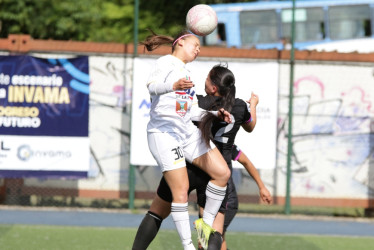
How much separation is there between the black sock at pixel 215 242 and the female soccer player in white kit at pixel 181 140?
48mm

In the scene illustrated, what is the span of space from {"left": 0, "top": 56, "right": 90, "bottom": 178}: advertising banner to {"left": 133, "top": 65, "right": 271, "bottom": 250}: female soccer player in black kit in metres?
5.11

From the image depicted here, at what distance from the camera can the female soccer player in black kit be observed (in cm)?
682

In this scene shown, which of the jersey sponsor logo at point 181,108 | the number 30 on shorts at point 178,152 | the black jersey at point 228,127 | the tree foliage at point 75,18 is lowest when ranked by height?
the number 30 on shorts at point 178,152

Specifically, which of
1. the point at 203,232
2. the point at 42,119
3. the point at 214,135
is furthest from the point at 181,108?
the point at 42,119

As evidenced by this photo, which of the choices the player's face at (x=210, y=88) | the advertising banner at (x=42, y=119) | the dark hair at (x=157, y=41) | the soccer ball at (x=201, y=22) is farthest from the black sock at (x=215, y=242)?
the advertising banner at (x=42, y=119)

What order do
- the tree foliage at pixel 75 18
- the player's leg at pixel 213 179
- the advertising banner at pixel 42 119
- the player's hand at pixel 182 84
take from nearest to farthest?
the player's hand at pixel 182 84 < the player's leg at pixel 213 179 < the advertising banner at pixel 42 119 < the tree foliage at pixel 75 18

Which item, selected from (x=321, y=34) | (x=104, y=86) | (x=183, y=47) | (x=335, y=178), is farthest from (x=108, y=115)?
(x=321, y=34)

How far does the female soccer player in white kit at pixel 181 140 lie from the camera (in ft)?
21.5

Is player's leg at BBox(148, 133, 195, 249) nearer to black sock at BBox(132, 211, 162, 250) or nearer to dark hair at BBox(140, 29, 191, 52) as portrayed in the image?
black sock at BBox(132, 211, 162, 250)

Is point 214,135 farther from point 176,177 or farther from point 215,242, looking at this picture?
point 215,242

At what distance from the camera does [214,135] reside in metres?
6.99

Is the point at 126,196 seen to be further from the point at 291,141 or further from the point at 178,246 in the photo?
the point at 178,246

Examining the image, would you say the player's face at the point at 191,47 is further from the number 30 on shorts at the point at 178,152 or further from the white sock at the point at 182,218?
the white sock at the point at 182,218

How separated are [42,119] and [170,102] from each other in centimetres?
563
